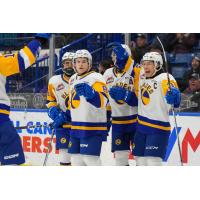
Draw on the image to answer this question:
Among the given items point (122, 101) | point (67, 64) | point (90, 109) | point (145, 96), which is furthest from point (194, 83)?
point (67, 64)

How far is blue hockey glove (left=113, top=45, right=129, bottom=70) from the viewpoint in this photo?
15.8ft

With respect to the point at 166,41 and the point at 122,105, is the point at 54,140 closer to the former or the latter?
the point at 122,105

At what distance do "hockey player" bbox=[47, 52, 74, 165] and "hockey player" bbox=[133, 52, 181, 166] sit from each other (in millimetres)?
639

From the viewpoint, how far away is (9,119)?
4562 millimetres

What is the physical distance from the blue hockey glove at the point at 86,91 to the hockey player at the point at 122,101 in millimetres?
308

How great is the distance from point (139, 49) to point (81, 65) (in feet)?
1.68

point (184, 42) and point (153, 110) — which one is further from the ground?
point (184, 42)

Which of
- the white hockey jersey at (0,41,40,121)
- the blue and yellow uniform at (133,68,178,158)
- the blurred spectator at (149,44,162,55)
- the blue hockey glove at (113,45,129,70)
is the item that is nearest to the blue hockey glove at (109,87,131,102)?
the blue and yellow uniform at (133,68,178,158)

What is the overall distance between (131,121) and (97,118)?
1.11ft

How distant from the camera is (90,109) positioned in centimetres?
459

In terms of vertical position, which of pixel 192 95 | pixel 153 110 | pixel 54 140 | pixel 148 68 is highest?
pixel 148 68

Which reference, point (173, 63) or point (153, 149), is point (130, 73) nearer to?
point (173, 63)

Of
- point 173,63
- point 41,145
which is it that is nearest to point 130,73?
point 173,63
